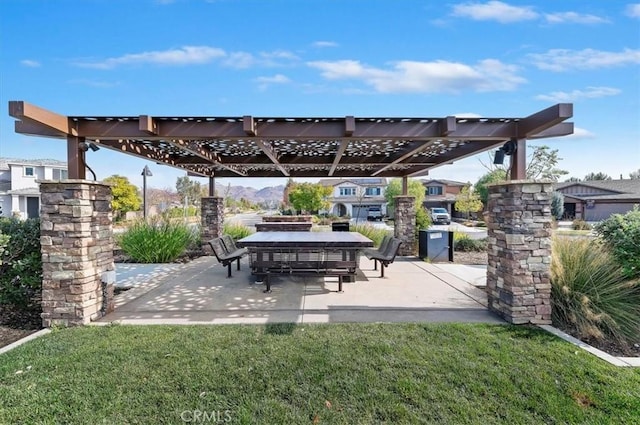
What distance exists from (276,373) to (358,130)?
3.46m

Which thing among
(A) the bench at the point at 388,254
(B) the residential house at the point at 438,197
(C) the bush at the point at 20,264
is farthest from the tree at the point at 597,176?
(C) the bush at the point at 20,264

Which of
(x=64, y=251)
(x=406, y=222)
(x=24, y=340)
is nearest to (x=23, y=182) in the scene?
(x=64, y=251)

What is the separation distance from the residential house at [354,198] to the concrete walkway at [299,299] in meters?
31.6

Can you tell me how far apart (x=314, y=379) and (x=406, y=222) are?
26.4 feet

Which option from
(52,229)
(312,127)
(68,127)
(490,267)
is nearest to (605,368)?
(490,267)

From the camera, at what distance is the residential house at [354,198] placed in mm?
39094

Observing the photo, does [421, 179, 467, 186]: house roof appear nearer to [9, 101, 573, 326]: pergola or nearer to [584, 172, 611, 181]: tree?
[584, 172, 611, 181]: tree

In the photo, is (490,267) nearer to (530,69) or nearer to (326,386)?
(326,386)

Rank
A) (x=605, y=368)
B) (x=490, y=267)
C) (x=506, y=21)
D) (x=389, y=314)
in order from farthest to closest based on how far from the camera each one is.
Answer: (x=506, y=21) → (x=490, y=267) → (x=389, y=314) → (x=605, y=368)

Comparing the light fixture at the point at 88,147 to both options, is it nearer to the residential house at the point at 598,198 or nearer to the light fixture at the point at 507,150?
the light fixture at the point at 507,150

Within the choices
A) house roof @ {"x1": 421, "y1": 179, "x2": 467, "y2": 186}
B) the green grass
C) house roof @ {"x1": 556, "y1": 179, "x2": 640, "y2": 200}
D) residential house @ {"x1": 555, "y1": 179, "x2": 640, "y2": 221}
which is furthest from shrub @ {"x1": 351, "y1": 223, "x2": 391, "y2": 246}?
house roof @ {"x1": 556, "y1": 179, "x2": 640, "y2": 200}

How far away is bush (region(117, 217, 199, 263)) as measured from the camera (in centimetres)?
889

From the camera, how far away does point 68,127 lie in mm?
4312

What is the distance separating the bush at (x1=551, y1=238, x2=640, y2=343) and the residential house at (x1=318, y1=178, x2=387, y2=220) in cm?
3394
